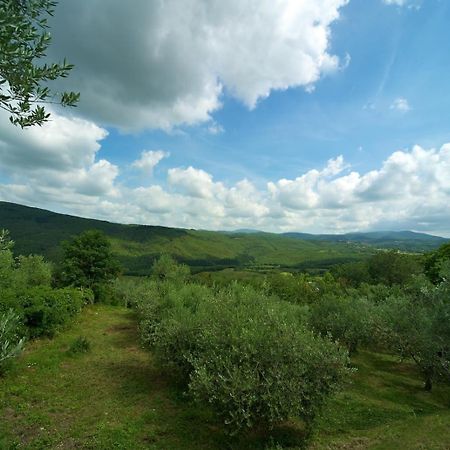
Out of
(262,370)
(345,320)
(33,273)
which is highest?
(262,370)

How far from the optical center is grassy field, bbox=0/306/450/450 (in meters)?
14.0

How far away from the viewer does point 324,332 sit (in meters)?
34.3

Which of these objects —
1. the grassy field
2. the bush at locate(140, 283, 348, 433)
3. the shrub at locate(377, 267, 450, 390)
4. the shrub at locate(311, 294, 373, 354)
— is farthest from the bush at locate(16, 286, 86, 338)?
the shrub at locate(377, 267, 450, 390)

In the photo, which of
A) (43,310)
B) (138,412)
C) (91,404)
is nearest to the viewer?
(138,412)

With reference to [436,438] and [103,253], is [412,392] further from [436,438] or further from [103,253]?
[103,253]

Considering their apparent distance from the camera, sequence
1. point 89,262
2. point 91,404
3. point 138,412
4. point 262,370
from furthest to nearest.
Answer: point 89,262 < point 91,404 < point 138,412 < point 262,370

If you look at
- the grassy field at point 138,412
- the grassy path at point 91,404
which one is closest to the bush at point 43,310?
Answer: the grassy field at point 138,412

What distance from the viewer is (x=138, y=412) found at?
16.7 metres

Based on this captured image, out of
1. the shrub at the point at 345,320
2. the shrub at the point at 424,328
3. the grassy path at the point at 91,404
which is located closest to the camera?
the grassy path at the point at 91,404

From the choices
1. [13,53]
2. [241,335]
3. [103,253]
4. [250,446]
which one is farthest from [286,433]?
[103,253]

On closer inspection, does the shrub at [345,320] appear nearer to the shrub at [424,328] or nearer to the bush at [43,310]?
the shrub at [424,328]

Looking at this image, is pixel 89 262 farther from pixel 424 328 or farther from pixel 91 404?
pixel 424 328

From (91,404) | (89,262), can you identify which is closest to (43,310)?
(91,404)

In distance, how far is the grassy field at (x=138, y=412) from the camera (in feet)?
46.0
